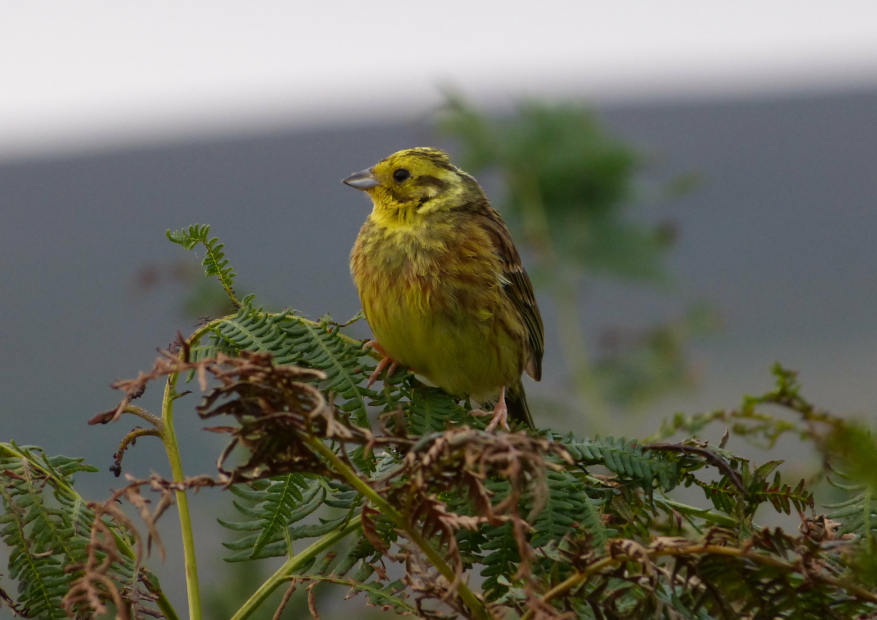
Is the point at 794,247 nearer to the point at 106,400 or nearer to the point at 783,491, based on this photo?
the point at 106,400

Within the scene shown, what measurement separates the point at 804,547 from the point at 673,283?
5.14 meters

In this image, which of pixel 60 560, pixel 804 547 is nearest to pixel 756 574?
pixel 804 547

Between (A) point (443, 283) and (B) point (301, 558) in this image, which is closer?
(B) point (301, 558)

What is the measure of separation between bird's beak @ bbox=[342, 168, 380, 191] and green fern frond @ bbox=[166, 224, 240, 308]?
1551mm

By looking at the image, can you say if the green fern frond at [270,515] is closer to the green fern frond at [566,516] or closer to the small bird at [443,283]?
the green fern frond at [566,516]

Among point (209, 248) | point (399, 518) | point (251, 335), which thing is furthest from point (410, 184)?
point (399, 518)

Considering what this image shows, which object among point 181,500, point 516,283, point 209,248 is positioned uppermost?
point 516,283

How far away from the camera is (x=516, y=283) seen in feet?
10.0

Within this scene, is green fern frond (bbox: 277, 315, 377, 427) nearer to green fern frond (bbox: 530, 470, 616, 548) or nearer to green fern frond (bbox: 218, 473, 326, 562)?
green fern frond (bbox: 218, 473, 326, 562)

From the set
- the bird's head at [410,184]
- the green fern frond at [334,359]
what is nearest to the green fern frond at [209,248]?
the green fern frond at [334,359]

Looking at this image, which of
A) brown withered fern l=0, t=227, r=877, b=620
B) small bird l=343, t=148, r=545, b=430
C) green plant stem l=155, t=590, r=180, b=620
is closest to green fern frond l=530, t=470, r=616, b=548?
brown withered fern l=0, t=227, r=877, b=620

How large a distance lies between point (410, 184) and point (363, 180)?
0.48ft

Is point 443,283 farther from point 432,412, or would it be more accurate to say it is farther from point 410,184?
point 432,412

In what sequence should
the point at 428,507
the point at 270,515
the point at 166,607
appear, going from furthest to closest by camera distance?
the point at 270,515
the point at 166,607
the point at 428,507
